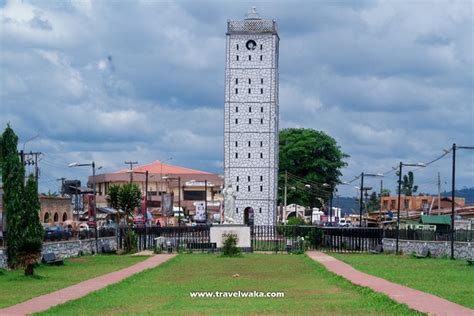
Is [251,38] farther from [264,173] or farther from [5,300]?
[5,300]

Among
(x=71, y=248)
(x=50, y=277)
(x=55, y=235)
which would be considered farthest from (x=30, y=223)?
(x=71, y=248)

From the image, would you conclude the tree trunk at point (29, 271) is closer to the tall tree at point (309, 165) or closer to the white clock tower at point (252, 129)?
the white clock tower at point (252, 129)

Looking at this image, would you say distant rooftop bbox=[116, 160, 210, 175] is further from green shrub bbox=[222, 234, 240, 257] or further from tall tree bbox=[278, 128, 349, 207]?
green shrub bbox=[222, 234, 240, 257]

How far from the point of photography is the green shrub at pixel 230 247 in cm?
5203

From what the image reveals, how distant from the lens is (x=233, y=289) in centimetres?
2877

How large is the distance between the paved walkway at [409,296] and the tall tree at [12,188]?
493 inches

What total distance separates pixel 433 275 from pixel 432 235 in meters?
21.2

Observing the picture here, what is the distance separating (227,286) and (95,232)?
2813 cm

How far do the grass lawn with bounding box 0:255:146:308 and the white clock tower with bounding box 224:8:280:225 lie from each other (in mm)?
61957

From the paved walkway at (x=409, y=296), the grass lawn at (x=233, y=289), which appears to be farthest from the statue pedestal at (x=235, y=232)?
the paved walkway at (x=409, y=296)

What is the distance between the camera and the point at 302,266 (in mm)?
42312

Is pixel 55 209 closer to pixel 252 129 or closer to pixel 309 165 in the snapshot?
pixel 252 129

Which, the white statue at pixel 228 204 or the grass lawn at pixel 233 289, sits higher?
the white statue at pixel 228 204

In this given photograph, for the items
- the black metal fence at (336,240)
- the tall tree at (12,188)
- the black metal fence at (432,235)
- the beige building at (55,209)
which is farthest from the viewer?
the beige building at (55,209)
